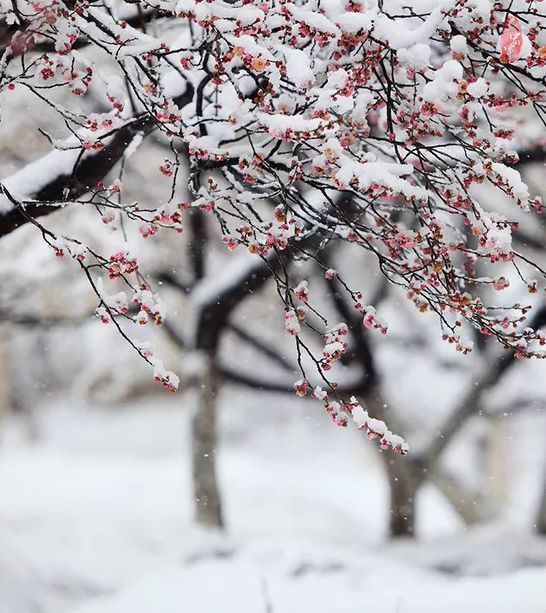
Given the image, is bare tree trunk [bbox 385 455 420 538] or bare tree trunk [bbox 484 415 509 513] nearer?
bare tree trunk [bbox 385 455 420 538]

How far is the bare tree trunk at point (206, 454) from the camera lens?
30.1 ft

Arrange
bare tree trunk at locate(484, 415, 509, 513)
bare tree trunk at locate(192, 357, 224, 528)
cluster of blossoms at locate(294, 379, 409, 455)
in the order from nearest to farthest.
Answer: cluster of blossoms at locate(294, 379, 409, 455), bare tree trunk at locate(192, 357, 224, 528), bare tree trunk at locate(484, 415, 509, 513)

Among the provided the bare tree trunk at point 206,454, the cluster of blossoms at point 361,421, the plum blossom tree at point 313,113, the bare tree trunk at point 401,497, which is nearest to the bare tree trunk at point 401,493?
the bare tree trunk at point 401,497

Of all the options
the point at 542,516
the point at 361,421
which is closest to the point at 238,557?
the point at 361,421

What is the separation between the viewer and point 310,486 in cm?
2056

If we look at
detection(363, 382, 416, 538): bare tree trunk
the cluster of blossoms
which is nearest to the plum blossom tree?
the cluster of blossoms

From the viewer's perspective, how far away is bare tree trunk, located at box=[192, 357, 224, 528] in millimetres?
9180

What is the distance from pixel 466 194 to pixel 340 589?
409 centimetres

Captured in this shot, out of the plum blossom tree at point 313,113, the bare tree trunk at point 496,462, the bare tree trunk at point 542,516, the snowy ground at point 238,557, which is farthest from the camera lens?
the bare tree trunk at point 496,462

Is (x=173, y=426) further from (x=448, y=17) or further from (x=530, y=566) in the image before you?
(x=448, y=17)

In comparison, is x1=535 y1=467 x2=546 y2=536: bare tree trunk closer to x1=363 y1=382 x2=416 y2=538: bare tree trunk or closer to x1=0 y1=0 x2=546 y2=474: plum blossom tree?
x1=363 y1=382 x2=416 y2=538: bare tree trunk

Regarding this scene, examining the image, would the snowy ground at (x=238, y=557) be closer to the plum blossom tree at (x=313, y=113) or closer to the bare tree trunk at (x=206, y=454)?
the bare tree trunk at (x=206, y=454)

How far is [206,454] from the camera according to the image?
9203 millimetres

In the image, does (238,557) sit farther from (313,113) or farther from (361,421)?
(313,113)
